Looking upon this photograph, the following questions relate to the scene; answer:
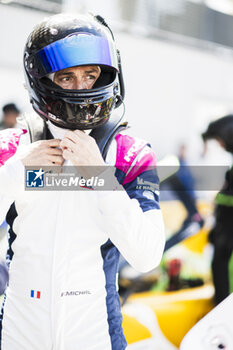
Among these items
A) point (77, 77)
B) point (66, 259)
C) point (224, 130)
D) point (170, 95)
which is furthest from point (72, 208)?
point (170, 95)

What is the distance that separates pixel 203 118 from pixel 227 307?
368 inches

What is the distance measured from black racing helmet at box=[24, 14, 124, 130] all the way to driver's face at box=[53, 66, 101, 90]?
2cm

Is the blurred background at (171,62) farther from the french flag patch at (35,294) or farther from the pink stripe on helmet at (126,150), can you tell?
the french flag patch at (35,294)

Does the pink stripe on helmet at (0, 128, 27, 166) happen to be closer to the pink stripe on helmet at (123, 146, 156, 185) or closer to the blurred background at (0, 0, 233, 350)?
the pink stripe on helmet at (123, 146, 156, 185)

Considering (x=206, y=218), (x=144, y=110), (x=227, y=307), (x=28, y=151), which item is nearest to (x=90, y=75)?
(x=28, y=151)

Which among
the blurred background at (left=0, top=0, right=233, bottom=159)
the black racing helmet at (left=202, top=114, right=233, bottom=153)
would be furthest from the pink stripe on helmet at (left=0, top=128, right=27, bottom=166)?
the blurred background at (left=0, top=0, right=233, bottom=159)

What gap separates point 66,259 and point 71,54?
548 millimetres

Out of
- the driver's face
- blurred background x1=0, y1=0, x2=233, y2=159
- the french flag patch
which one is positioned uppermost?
the driver's face

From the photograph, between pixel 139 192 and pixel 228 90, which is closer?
pixel 139 192

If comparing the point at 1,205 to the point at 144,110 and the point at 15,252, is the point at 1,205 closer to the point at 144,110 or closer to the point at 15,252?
the point at 15,252

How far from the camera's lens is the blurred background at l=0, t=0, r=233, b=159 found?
8383 mm

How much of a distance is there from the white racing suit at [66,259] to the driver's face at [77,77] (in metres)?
0.22

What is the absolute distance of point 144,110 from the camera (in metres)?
8.98

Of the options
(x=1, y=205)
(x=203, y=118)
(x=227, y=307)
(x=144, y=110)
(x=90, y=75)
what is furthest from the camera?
Answer: (x=203, y=118)
